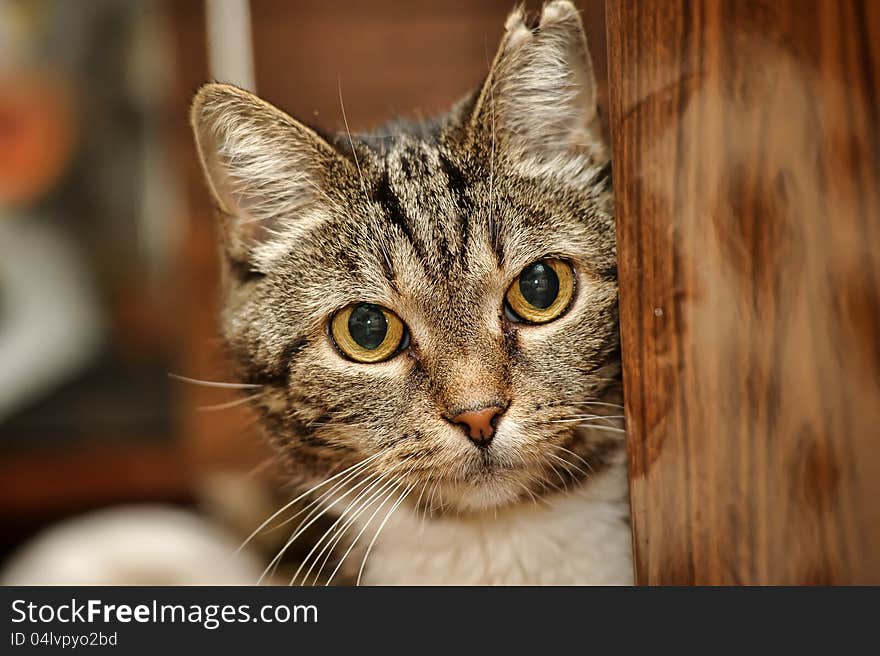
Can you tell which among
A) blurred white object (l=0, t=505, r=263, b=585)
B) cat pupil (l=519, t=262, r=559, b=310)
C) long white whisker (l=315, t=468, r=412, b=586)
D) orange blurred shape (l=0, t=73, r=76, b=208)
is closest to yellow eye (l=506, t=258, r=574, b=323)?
cat pupil (l=519, t=262, r=559, b=310)

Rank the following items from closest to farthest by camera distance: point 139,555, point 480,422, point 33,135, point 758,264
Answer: point 758,264 → point 480,422 → point 139,555 → point 33,135

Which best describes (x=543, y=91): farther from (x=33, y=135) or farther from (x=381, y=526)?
(x=33, y=135)

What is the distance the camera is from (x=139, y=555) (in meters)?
1.54

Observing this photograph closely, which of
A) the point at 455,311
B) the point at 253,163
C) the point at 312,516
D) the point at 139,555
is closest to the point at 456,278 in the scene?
the point at 455,311

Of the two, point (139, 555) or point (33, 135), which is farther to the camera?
point (33, 135)

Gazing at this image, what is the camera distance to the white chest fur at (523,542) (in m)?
0.88

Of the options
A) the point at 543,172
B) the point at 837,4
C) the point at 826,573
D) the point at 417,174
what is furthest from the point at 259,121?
the point at 826,573

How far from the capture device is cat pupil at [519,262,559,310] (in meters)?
0.82

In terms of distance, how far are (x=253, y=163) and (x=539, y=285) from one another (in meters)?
0.34

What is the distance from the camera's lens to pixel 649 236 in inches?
27.2

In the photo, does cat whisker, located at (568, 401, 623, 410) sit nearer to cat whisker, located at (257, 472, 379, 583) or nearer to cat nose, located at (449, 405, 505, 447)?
cat nose, located at (449, 405, 505, 447)

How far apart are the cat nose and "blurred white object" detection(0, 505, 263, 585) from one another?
0.50 metres
